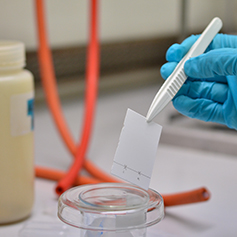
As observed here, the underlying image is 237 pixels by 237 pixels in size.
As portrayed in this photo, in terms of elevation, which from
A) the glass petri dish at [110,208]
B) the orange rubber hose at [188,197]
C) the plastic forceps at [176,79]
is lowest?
the orange rubber hose at [188,197]

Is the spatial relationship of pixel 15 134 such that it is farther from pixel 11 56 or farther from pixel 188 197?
pixel 188 197

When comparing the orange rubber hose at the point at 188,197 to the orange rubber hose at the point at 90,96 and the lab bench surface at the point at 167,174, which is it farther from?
the orange rubber hose at the point at 90,96

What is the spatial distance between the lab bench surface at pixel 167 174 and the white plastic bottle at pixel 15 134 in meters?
0.04

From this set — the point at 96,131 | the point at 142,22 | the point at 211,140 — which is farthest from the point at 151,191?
the point at 142,22

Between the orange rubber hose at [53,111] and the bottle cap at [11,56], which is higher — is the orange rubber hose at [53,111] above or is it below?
below

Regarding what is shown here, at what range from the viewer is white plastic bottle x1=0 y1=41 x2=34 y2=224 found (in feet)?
1.77

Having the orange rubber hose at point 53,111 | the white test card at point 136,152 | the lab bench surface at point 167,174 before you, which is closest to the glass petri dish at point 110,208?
the white test card at point 136,152

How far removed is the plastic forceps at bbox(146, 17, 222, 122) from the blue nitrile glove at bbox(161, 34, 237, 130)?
0.04ft

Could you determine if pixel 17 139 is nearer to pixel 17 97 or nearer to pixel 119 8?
pixel 17 97

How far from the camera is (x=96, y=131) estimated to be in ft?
3.74

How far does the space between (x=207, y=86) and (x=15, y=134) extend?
276 mm

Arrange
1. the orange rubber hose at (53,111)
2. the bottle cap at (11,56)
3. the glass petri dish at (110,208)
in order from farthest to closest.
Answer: the orange rubber hose at (53,111) → the bottle cap at (11,56) → the glass petri dish at (110,208)

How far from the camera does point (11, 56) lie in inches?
21.3

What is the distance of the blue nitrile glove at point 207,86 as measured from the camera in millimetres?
463
